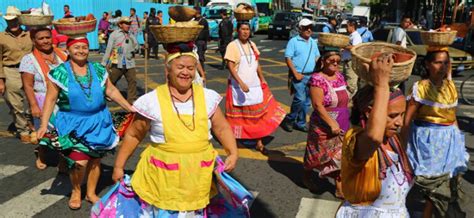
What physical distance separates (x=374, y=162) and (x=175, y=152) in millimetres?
1244

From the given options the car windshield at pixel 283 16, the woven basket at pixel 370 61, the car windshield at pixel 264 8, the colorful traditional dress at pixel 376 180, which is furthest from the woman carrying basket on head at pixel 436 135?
the car windshield at pixel 264 8

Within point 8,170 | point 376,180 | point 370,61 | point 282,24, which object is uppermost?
point 370,61

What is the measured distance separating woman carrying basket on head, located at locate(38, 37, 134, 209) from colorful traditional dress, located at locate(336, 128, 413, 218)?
2262mm

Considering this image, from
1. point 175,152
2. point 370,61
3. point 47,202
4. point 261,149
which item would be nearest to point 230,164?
point 175,152

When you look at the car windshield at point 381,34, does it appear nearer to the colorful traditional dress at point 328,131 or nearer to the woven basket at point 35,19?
the colorful traditional dress at point 328,131

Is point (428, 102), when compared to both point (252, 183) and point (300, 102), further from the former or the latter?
point (300, 102)

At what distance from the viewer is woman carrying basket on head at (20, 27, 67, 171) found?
5129mm

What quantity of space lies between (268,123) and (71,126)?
9.99ft

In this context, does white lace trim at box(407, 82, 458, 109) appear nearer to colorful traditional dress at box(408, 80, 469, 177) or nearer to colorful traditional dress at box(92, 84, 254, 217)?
colorful traditional dress at box(408, 80, 469, 177)

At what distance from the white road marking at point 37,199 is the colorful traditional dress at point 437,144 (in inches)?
141

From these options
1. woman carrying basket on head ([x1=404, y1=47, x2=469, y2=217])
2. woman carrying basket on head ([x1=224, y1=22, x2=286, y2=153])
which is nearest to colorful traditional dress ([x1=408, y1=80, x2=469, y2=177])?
woman carrying basket on head ([x1=404, y1=47, x2=469, y2=217])

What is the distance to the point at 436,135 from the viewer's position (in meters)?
3.79

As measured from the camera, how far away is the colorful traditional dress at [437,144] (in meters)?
3.75

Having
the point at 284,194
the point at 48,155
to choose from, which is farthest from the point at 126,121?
the point at 48,155
